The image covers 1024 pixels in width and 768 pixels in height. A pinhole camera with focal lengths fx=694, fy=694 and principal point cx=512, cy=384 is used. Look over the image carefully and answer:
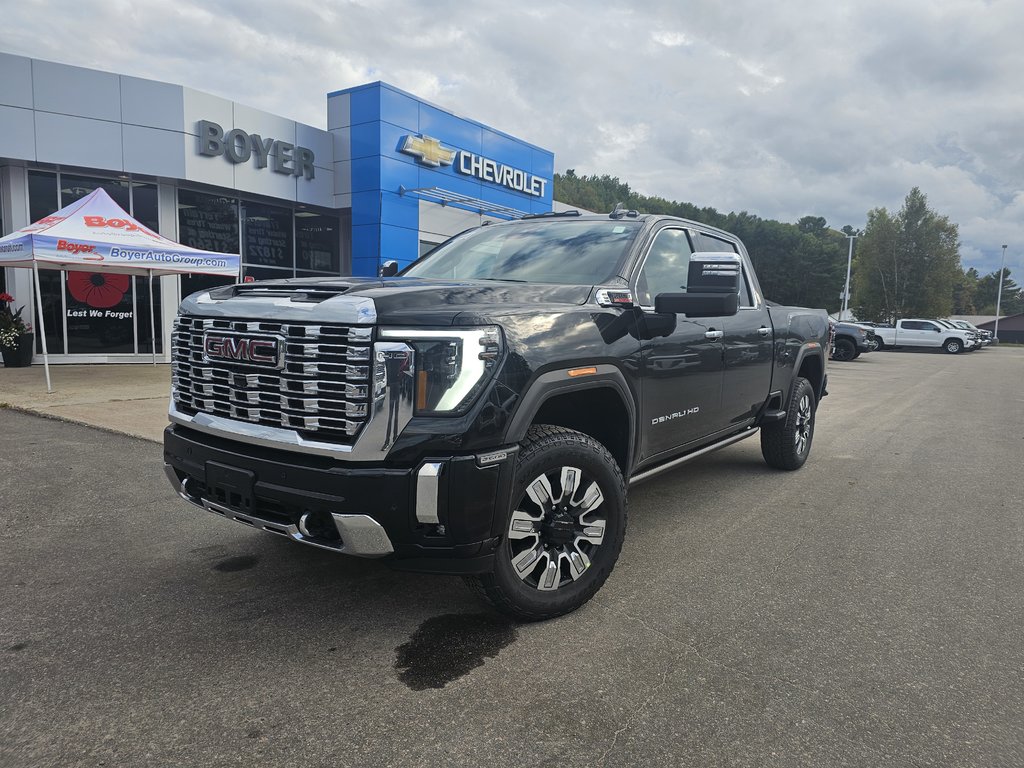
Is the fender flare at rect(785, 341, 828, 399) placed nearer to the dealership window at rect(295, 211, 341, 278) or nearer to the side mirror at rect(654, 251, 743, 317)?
the side mirror at rect(654, 251, 743, 317)

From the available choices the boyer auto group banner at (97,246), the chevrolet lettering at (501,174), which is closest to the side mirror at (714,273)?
the boyer auto group banner at (97,246)

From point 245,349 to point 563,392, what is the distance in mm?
1336

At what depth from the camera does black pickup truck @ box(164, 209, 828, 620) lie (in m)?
2.56

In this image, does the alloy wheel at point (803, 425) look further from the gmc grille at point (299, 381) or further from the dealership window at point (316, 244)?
the dealership window at point (316, 244)

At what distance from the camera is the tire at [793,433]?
18.9 feet

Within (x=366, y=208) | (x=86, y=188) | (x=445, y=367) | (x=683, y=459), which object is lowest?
(x=683, y=459)

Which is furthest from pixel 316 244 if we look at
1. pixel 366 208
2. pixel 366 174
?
pixel 366 174

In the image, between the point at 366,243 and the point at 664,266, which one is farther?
the point at 366,243

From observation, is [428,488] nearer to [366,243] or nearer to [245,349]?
[245,349]

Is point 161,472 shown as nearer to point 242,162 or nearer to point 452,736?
point 452,736

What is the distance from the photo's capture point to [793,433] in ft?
19.2

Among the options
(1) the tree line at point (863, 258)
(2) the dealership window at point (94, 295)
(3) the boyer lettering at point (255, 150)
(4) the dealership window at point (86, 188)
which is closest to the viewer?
(2) the dealership window at point (94, 295)

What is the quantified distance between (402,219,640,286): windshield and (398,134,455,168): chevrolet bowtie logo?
15427 millimetres

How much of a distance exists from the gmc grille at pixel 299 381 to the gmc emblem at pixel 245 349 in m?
0.02
